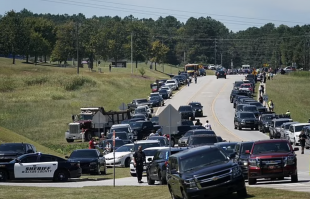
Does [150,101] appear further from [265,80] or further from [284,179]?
[284,179]

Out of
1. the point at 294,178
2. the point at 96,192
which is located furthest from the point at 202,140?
the point at 294,178

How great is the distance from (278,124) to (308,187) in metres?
32.0

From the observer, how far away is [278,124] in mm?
52906

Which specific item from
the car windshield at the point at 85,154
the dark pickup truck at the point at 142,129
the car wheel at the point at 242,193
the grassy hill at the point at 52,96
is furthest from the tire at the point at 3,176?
the dark pickup truck at the point at 142,129

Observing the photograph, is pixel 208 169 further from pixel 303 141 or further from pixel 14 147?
pixel 303 141

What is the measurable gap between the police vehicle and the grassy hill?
793 inches

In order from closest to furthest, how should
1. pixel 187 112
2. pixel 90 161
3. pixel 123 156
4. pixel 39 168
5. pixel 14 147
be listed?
1. pixel 39 168
2. pixel 90 161
3. pixel 14 147
4. pixel 123 156
5. pixel 187 112

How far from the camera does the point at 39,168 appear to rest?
30.6m

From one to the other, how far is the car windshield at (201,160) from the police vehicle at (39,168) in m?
12.6

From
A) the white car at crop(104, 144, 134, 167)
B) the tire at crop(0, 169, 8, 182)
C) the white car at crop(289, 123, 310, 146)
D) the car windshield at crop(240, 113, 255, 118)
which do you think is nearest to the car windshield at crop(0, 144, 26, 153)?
the tire at crop(0, 169, 8, 182)

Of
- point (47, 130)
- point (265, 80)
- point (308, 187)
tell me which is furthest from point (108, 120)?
point (265, 80)

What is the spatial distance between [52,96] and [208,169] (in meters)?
82.6

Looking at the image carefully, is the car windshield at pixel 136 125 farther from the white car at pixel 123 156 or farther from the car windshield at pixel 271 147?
the car windshield at pixel 271 147

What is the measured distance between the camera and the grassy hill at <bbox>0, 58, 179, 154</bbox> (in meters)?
68.2
